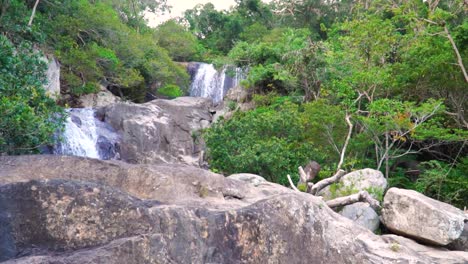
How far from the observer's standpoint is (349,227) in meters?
4.52

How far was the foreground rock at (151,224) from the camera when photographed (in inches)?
121

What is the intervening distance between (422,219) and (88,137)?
12.8m

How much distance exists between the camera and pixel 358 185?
11.6 metres

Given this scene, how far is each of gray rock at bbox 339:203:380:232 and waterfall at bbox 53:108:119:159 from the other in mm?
10049

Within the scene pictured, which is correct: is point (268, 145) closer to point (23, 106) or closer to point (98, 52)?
→ point (23, 106)

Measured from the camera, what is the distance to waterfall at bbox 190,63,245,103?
84.5 feet

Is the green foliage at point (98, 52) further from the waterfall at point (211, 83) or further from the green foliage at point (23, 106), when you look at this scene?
the green foliage at point (23, 106)

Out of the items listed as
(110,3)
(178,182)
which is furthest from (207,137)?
(110,3)

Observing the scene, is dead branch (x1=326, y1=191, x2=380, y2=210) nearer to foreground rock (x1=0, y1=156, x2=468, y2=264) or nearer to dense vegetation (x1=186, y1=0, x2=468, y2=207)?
dense vegetation (x1=186, y1=0, x2=468, y2=207)

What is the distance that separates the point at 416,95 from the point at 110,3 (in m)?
21.4

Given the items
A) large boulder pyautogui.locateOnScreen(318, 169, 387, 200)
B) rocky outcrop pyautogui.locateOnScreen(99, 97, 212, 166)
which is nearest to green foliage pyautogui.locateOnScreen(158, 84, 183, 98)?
rocky outcrop pyautogui.locateOnScreen(99, 97, 212, 166)

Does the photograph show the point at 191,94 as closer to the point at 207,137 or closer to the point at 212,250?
the point at 207,137

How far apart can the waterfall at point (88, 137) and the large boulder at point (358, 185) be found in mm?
9168

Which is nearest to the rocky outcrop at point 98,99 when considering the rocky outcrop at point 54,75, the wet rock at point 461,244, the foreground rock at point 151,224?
the rocky outcrop at point 54,75
